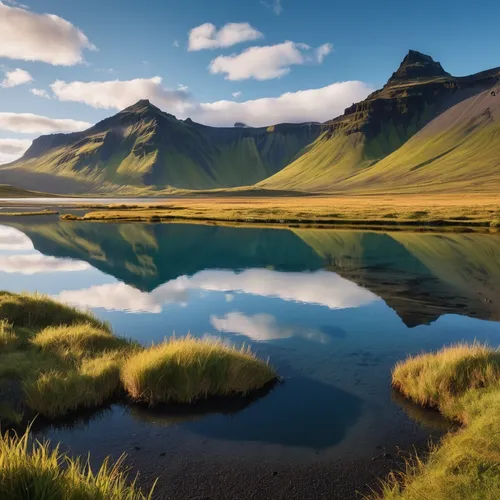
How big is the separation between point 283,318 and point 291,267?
766 inches

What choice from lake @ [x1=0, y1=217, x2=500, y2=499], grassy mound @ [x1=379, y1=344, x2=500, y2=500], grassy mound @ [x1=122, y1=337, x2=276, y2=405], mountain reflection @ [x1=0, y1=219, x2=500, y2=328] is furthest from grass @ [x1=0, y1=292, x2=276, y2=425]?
mountain reflection @ [x1=0, y1=219, x2=500, y2=328]

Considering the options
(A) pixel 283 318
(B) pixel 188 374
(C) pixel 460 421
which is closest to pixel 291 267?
(A) pixel 283 318

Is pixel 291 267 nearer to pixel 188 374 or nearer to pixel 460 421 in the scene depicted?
pixel 188 374

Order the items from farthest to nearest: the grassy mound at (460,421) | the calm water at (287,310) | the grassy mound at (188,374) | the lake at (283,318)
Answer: the grassy mound at (188,374), the calm water at (287,310), the lake at (283,318), the grassy mound at (460,421)

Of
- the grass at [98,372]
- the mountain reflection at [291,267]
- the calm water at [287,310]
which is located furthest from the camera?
the mountain reflection at [291,267]

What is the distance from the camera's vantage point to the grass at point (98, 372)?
12.8 m

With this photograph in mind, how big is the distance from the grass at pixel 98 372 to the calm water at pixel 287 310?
0.74 metres

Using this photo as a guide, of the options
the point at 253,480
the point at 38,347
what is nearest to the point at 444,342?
the point at 253,480

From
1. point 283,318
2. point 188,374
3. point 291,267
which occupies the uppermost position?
point 291,267

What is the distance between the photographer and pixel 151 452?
10.9 metres

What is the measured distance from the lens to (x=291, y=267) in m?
44.8

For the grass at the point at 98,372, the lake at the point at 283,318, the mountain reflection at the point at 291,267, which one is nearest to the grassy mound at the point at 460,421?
the lake at the point at 283,318

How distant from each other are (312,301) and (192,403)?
708 inches

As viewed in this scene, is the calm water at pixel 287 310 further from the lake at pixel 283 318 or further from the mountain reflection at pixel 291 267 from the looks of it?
the mountain reflection at pixel 291 267
